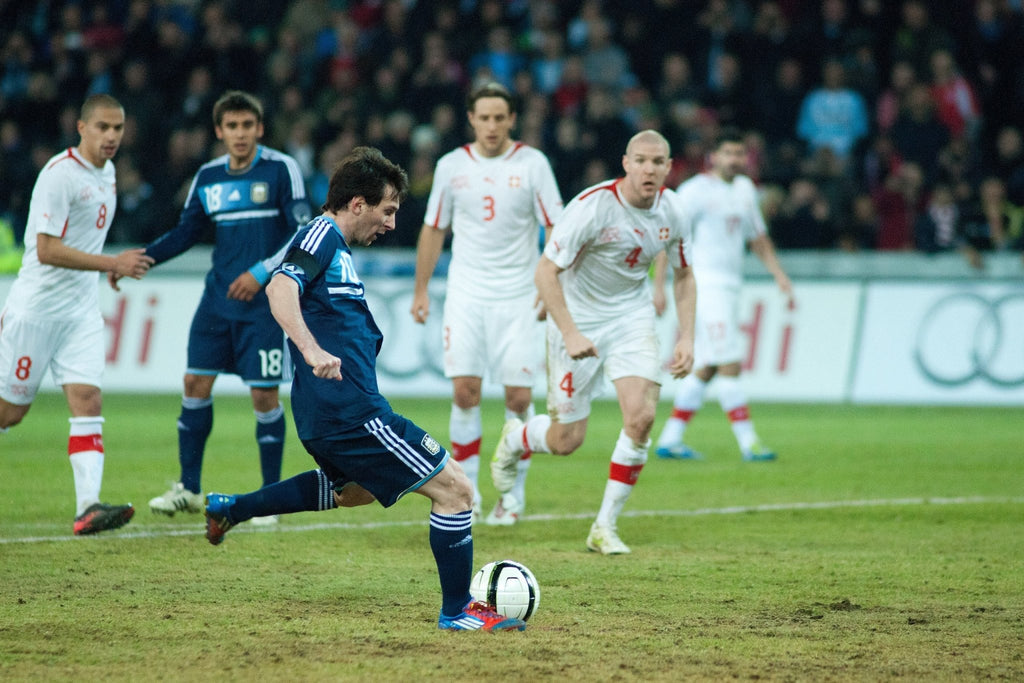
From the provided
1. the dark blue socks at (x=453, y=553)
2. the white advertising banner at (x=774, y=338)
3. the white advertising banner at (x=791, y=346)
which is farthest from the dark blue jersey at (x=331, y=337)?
the white advertising banner at (x=791, y=346)

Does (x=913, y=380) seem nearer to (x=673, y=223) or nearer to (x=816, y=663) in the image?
(x=673, y=223)

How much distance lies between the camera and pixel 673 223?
7.62 metres

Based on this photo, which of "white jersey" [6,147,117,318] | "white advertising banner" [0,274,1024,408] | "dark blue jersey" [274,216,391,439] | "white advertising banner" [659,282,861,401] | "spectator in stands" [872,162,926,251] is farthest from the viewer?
"spectator in stands" [872,162,926,251]

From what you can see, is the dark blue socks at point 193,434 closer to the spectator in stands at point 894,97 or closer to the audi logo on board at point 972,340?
the audi logo on board at point 972,340

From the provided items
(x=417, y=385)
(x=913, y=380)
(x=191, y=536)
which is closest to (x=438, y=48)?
(x=417, y=385)

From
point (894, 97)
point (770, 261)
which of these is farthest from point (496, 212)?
point (894, 97)

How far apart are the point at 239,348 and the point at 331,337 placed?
282 cm

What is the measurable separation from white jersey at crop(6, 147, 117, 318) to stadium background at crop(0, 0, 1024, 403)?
25.5 ft

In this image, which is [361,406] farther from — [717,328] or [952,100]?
[952,100]

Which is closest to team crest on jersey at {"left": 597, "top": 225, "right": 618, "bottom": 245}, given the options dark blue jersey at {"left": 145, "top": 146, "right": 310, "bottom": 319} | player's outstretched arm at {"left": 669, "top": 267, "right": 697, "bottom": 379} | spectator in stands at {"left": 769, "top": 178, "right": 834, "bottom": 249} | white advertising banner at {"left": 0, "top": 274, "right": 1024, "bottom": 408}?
player's outstretched arm at {"left": 669, "top": 267, "right": 697, "bottom": 379}

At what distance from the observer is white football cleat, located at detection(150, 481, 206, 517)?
27.1 ft

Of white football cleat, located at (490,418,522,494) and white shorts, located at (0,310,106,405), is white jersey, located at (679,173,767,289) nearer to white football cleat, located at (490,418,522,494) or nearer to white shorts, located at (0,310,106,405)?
white football cleat, located at (490,418,522,494)

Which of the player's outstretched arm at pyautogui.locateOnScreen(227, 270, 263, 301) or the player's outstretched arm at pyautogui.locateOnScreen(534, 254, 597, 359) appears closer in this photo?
the player's outstretched arm at pyautogui.locateOnScreen(534, 254, 597, 359)

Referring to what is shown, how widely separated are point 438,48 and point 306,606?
13883 millimetres
